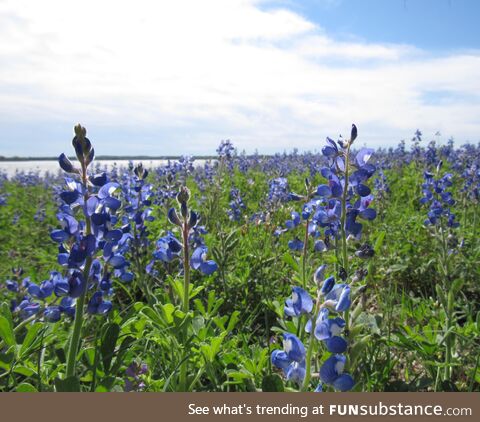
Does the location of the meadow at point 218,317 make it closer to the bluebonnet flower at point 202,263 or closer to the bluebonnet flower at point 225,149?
the bluebonnet flower at point 202,263

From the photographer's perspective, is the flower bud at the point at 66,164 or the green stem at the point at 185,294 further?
the green stem at the point at 185,294

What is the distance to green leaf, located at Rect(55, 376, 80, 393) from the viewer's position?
1.40m

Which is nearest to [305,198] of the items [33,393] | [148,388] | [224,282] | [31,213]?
[224,282]

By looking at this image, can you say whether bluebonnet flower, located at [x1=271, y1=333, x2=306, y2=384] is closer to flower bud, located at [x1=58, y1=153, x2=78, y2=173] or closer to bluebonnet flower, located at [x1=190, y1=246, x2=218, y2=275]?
bluebonnet flower, located at [x1=190, y1=246, x2=218, y2=275]

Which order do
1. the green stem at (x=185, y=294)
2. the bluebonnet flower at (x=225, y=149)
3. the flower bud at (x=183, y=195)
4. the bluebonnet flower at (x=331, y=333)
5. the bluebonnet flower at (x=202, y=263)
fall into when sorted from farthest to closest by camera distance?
the bluebonnet flower at (x=225, y=149)
the bluebonnet flower at (x=202, y=263)
the flower bud at (x=183, y=195)
the green stem at (x=185, y=294)
the bluebonnet flower at (x=331, y=333)

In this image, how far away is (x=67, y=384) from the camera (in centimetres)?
141

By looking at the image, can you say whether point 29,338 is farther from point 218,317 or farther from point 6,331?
point 218,317

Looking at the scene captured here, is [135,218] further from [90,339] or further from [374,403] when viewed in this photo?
[374,403]

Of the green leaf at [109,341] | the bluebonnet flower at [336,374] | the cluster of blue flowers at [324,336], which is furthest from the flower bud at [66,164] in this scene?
the bluebonnet flower at [336,374]

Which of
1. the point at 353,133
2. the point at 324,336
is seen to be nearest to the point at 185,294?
the point at 324,336

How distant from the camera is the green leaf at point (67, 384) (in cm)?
140

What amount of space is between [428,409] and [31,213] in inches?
324

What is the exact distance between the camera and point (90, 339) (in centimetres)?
267

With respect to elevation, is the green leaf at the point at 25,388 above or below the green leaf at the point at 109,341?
below
